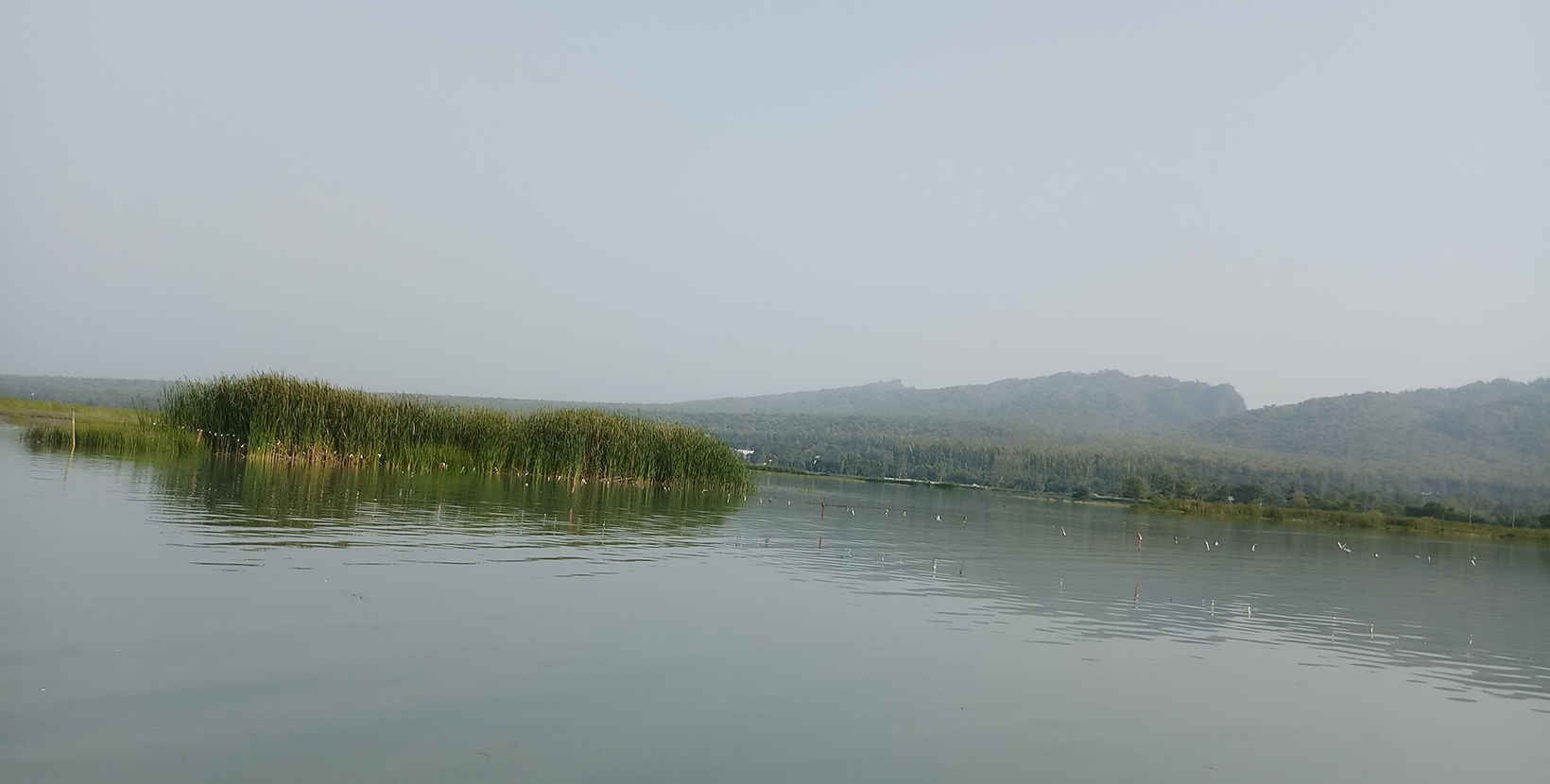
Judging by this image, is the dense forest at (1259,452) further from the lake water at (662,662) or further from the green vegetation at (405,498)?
the lake water at (662,662)

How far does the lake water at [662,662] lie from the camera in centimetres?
610

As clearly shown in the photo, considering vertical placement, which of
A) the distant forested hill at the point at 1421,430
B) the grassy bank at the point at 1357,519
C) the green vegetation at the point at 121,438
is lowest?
the grassy bank at the point at 1357,519

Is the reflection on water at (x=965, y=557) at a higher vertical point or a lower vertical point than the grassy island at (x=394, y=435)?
lower

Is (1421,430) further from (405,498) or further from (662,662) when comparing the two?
(662,662)

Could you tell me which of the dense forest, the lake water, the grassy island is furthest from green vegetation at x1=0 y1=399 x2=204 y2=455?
the dense forest

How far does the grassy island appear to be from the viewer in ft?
98.6

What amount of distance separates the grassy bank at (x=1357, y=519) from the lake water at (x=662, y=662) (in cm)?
4209

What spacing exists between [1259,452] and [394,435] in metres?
118

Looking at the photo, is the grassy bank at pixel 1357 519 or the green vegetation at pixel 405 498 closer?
the green vegetation at pixel 405 498

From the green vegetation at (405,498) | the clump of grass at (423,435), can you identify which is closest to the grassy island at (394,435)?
the clump of grass at (423,435)

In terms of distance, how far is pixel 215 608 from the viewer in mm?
8977

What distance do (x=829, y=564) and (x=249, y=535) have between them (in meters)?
8.75

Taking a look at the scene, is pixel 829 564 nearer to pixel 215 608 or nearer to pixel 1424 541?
pixel 215 608

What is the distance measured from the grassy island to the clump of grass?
0.03 metres
